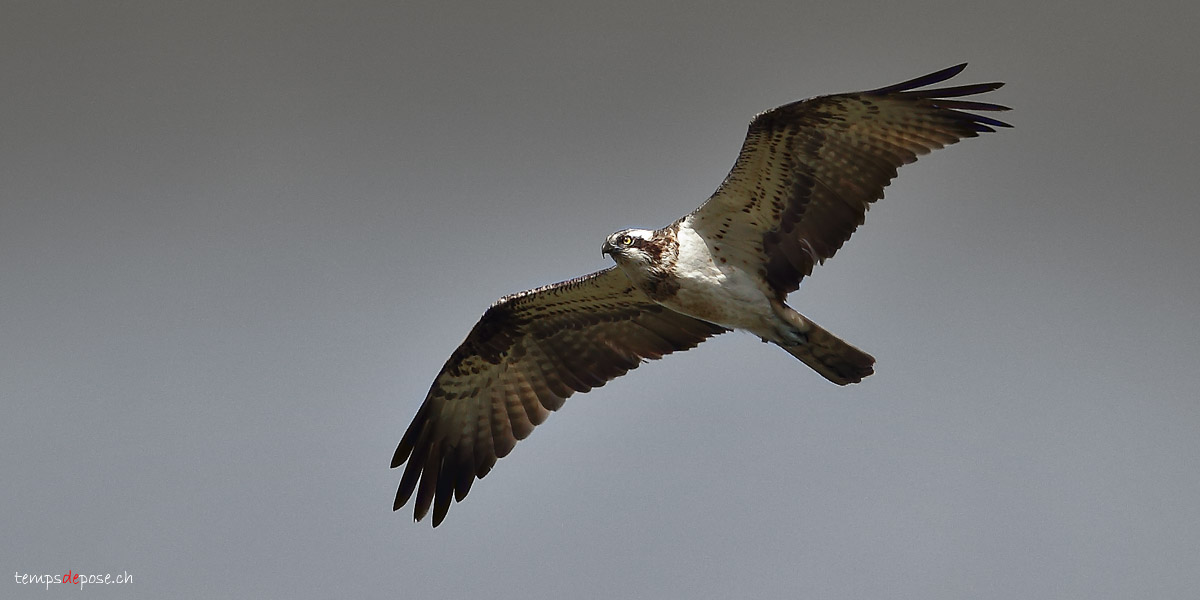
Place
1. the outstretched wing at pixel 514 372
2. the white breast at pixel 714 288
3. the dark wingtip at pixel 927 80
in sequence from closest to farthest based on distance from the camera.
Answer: the dark wingtip at pixel 927 80 < the white breast at pixel 714 288 < the outstretched wing at pixel 514 372

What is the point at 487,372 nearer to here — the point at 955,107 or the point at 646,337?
the point at 646,337

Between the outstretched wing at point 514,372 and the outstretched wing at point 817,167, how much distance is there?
809mm

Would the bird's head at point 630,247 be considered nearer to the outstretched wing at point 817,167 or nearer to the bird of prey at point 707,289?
the bird of prey at point 707,289

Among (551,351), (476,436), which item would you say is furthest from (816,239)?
(476,436)

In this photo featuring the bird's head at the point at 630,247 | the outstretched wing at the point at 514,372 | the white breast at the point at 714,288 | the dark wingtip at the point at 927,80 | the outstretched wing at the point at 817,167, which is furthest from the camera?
the outstretched wing at the point at 514,372

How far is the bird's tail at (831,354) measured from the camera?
6.82 meters

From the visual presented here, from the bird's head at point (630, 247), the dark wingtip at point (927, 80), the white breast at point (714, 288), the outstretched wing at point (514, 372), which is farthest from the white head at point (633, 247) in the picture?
the dark wingtip at point (927, 80)

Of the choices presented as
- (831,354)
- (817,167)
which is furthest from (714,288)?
(817,167)

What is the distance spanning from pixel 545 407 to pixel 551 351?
12.3 inches

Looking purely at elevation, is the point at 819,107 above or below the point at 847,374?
above

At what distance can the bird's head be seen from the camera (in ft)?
22.1

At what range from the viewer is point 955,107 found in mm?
6512

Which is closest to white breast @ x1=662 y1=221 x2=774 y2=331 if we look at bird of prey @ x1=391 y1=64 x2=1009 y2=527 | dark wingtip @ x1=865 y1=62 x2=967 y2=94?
bird of prey @ x1=391 y1=64 x2=1009 y2=527

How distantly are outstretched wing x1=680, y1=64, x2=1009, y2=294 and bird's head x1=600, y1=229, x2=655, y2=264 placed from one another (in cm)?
27
